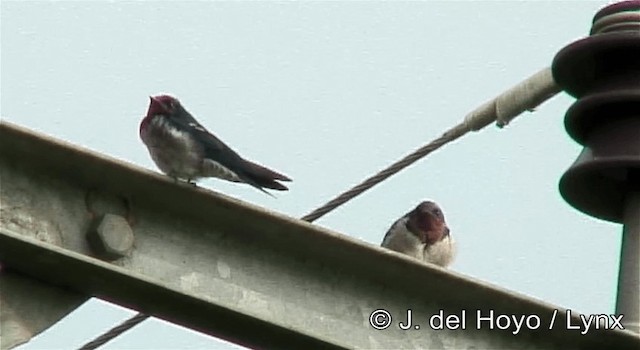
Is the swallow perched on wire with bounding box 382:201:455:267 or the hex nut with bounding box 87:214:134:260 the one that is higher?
the swallow perched on wire with bounding box 382:201:455:267

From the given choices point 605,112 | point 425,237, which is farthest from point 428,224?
point 605,112

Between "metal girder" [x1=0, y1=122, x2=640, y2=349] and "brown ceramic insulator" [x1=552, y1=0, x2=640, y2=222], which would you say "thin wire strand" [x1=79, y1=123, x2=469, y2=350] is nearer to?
"brown ceramic insulator" [x1=552, y1=0, x2=640, y2=222]

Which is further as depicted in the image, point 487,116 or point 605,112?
point 487,116

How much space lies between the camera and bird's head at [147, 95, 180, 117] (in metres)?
7.73

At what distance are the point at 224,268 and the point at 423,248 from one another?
5.15 metres

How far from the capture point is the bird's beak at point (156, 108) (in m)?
7.73

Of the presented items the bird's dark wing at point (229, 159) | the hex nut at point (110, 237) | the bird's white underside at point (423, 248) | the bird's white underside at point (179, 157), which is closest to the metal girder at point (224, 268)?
the hex nut at point (110, 237)

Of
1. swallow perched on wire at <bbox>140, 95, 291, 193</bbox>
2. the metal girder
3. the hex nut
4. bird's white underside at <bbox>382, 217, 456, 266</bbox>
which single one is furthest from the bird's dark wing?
bird's white underside at <bbox>382, 217, 456, 266</bbox>

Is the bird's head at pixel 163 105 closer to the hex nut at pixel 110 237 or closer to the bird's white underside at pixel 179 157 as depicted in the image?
the bird's white underside at pixel 179 157

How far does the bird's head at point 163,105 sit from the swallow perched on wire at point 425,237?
7.07 ft

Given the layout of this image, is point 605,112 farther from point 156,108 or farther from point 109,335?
point 156,108

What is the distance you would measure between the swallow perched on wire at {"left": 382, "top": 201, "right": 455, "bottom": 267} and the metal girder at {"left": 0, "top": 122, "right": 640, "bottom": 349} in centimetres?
452

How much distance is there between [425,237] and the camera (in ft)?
31.6

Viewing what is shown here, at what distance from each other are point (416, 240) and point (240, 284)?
204 inches
